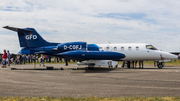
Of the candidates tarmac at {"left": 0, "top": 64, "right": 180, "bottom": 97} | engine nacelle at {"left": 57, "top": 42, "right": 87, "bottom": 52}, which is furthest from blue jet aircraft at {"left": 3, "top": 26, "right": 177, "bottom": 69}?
tarmac at {"left": 0, "top": 64, "right": 180, "bottom": 97}

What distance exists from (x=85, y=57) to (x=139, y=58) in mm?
7161

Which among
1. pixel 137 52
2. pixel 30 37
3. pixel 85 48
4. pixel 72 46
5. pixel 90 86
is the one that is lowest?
pixel 90 86

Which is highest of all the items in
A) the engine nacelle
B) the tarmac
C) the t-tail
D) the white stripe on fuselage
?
the t-tail

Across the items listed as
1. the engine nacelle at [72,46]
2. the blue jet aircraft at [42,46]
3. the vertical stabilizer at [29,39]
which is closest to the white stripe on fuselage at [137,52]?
the blue jet aircraft at [42,46]

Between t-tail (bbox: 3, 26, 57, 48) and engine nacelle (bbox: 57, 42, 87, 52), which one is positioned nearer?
engine nacelle (bbox: 57, 42, 87, 52)

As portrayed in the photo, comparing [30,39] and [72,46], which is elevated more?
[30,39]

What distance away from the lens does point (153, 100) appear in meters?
6.29

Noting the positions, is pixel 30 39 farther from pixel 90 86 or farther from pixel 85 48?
pixel 90 86

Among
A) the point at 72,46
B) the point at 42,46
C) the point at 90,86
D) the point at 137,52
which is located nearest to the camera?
the point at 90,86

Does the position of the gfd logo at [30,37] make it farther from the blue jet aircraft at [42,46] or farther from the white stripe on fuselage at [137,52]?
the white stripe on fuselage at [137,52]

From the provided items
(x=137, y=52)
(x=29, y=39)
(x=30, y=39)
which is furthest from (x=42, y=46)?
(x=137, y=52)

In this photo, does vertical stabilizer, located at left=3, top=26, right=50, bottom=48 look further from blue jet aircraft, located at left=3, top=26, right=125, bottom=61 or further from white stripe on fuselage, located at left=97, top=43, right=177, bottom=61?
white stripe on fuselage, located at left=97, top=43, right=177, bottom=61

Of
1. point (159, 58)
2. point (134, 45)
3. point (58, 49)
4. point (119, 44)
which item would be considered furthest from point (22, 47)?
point (159, 58)

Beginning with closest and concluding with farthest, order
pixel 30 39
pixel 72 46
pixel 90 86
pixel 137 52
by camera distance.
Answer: pixel 90 86 → pixel 72 46 → pixel 137 52 → pixel 30 39
